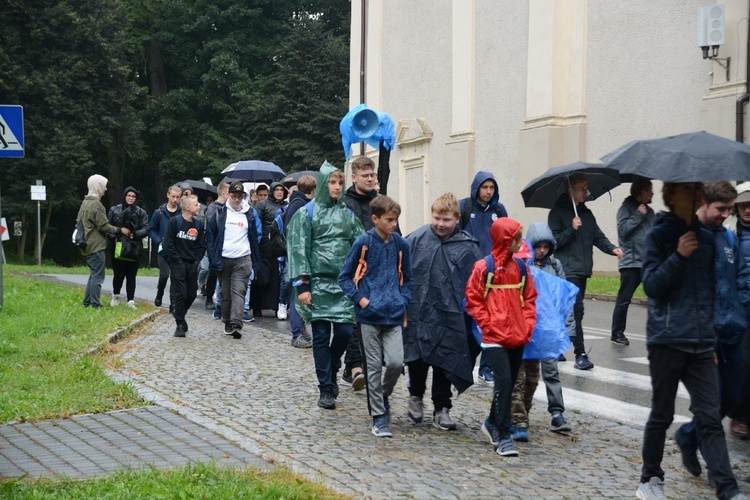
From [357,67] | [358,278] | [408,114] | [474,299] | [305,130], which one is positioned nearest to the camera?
[474,299]

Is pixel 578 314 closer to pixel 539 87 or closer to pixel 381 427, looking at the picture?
pixel 381 427

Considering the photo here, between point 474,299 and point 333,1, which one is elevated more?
point 333,1

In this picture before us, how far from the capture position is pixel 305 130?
4794 cm

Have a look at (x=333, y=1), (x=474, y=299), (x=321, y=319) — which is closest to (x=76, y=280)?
(x=321, y=319)

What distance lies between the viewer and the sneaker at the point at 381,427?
7242mm

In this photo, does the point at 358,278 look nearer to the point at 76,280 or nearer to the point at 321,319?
the point at 321,319

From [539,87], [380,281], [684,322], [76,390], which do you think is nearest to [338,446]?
[380,281]

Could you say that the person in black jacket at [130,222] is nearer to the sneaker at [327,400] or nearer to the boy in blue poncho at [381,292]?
the sneaker at [327,400]

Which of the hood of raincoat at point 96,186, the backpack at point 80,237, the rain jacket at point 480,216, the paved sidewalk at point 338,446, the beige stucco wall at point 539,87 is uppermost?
the beige stucco wall at point 539,87

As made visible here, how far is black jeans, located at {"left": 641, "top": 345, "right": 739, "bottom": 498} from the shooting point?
5.63 metres

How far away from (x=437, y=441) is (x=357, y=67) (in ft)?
110

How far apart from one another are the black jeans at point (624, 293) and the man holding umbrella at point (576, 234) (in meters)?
1.37

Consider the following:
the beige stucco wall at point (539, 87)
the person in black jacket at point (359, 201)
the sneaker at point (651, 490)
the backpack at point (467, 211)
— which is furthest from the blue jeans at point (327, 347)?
the beige stucco wall at point (539, 87)

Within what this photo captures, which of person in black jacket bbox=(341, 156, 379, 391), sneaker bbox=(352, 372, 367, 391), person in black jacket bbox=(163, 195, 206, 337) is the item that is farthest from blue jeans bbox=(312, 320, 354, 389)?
person in black jacket bbox=(163, 195, 206, 337)
